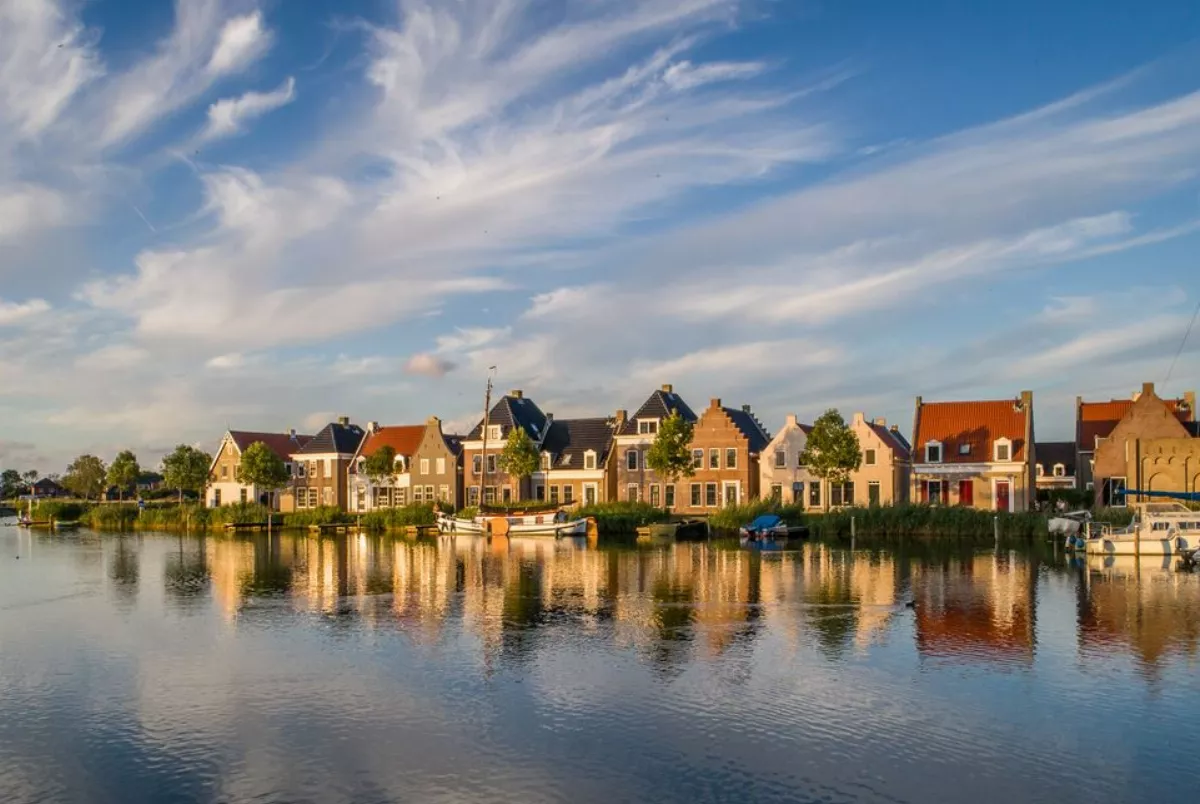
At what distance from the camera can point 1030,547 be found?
50344 mm

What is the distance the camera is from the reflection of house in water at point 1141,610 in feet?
77.2

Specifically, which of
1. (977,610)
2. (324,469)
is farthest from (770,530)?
→ (324,469)

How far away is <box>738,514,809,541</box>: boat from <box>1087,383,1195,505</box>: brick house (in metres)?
19.2

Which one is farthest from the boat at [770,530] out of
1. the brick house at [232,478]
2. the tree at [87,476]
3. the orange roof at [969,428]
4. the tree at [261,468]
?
the tree at [87,476]

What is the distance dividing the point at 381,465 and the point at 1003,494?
48453mm

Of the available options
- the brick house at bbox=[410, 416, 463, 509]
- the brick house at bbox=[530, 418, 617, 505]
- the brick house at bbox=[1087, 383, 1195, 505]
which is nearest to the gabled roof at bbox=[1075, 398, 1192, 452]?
the brick house at bbox=[1087, 383, 1195, 505]

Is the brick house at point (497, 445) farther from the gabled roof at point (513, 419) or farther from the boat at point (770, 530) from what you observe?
the boat at point (770, 530)

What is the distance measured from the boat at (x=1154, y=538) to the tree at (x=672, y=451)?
28709 millimetres

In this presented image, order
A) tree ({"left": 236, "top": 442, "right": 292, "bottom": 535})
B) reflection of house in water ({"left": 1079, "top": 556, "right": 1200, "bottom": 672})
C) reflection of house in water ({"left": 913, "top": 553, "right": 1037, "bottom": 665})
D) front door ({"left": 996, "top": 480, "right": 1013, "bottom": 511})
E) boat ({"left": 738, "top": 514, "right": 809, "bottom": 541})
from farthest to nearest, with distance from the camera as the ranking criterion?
1. tree ({"left": 236, "top": 442, "right": 292, "bottom": 535})
2. front door ({"left": 996, "top": 480, "right": 1013, "bottom": 511})
3. boat ({"left": 738, "top": 514, "right": 809, "bottom": 541})
4. reflection of house in water ({"left": 1079, "top": 556, "right": 1200, "bottom": 672})
5. reflection of house in water ({"left": 913, "top": 553, "right": 1037, "bottom": 665})

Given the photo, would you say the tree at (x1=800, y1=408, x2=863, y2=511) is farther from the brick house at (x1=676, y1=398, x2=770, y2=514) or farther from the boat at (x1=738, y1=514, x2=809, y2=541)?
the brick house at (x1=676, y1=398, x2=770, y2=514)

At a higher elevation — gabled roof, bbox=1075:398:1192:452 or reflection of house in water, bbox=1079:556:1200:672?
gabled roof, bbox=1075:398:1192:452

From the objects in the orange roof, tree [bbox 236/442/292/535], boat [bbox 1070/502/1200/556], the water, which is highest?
the orange roof

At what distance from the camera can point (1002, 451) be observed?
66.6 metres

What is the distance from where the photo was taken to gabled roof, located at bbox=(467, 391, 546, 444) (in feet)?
268
